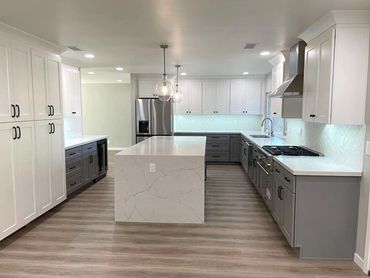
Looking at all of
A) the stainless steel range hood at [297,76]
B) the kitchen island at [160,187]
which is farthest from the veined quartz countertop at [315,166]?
the kitchen island at [160,187]

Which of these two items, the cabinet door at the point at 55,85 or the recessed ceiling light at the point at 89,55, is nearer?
the cabinet door at the point at 55,85

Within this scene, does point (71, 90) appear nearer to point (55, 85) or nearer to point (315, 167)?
point (55, 85)

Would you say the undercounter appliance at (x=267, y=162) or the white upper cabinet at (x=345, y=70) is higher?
the white upper cabinet at (x=345, y=70)

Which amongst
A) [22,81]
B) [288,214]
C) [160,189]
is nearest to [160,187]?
[160,189]

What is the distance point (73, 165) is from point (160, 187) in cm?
191

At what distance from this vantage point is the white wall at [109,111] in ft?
32.3

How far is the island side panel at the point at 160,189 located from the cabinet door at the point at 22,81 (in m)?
1.19

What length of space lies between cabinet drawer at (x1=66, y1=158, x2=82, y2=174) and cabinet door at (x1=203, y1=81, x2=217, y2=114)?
396cm

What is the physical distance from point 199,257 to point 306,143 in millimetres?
2508

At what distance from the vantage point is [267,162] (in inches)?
158

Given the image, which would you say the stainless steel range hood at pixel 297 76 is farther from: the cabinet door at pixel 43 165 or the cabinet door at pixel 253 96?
the cabinet door at pixel 253 96

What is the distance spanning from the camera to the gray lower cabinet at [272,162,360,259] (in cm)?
272

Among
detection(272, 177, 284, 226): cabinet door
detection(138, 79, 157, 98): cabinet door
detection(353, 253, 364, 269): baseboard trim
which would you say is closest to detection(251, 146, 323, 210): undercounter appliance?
detection(272, 177, 284, 226): cabinet door

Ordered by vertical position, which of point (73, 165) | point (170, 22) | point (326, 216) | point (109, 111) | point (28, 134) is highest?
point (170, 22)
